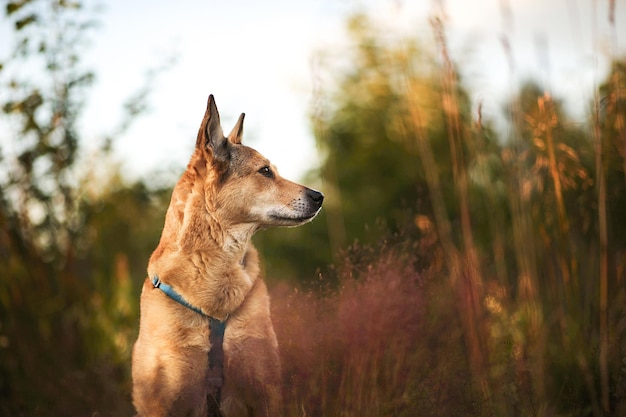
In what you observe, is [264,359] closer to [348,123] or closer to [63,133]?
[63,133]

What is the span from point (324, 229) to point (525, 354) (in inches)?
483

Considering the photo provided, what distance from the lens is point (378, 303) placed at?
3.33m

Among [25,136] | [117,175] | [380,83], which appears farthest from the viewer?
[380,83]

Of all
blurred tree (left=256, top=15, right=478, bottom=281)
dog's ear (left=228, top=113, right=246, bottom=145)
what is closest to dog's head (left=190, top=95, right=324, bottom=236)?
dog's ear (left=228, top=113, right=246, bottom=145)

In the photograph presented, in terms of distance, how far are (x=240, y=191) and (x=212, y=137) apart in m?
0.37

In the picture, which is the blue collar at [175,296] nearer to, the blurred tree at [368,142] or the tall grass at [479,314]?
the tall grass at [479,314]

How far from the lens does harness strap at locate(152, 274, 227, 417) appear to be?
335 cm

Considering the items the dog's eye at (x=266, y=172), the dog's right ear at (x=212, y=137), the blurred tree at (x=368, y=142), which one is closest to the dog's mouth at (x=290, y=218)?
the dog's eye at (x=266, y=172)

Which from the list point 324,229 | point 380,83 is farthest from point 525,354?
point 380,83

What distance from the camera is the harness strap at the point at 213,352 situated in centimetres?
335

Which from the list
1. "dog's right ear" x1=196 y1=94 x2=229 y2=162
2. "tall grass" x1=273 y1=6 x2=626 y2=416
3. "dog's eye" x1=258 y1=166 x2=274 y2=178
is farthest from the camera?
"dog's eye" x1=258 y1=166 x2=274 y2=178

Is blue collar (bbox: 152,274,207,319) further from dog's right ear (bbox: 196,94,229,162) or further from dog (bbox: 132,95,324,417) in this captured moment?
dog's right ear (bbox: 196,94,229,162)

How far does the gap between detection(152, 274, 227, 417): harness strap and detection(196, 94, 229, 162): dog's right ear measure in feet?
2.70

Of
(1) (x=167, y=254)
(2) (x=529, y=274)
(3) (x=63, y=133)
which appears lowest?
(2) (x=529, y=274)
